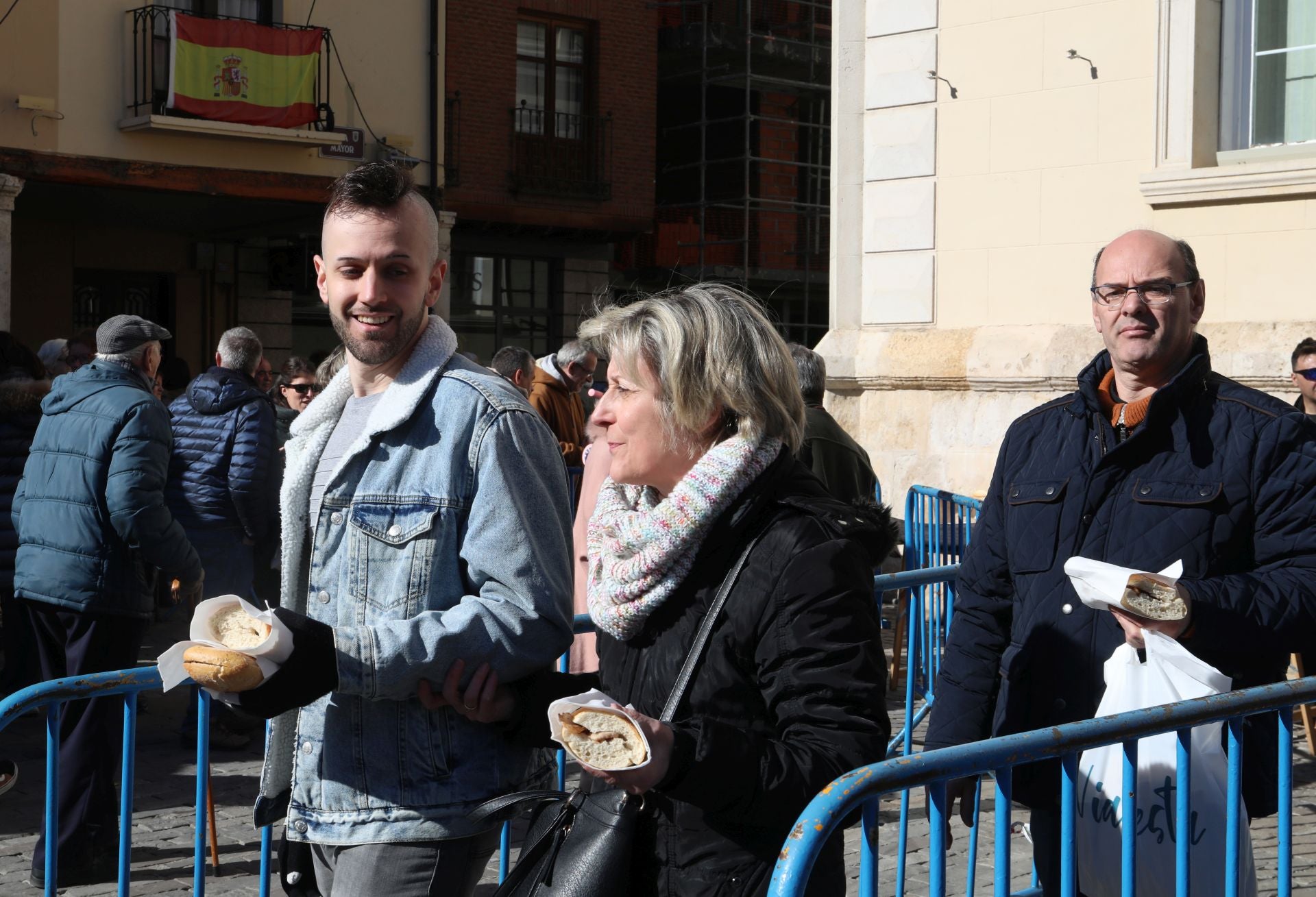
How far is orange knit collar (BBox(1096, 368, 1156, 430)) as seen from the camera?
3.43 meters

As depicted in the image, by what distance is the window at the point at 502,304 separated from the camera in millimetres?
25141

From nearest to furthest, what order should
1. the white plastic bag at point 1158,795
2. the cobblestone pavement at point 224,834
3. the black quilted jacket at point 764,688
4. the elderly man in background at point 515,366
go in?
1. the black quilted jacket at point 764,688
2. the white plastic bag at point 1158,795
3. the cobblestone pavement at point 224,834
4. the elderly man in background at point 515,366

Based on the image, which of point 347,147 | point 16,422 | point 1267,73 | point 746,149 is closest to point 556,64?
point 746,149

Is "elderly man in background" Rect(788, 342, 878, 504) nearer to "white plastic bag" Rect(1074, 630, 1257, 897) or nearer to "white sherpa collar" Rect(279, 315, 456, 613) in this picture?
"white plastic bag" Rect(1074, 630, 1257, 897)

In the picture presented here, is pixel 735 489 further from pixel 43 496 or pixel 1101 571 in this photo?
pixel 43 496

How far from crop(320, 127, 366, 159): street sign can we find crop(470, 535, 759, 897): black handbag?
1882cm

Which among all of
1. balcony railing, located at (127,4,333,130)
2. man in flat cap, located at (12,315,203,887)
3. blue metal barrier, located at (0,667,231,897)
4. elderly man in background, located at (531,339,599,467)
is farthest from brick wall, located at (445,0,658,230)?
blue metal barrier, located at (0,667,231,897)

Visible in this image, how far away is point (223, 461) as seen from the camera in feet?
23.9

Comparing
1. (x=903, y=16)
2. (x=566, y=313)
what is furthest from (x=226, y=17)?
(x=903, y=16)

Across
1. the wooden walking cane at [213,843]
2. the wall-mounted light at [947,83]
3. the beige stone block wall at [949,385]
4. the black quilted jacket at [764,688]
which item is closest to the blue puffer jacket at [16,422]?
the wooden walking cane at [213,843]

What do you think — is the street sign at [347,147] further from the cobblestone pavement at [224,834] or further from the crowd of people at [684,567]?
the crowd of people at [684,567]

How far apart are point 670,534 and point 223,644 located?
761mm

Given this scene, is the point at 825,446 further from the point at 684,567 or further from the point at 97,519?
the point at 684,567

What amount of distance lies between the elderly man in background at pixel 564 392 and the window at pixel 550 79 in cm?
1455
